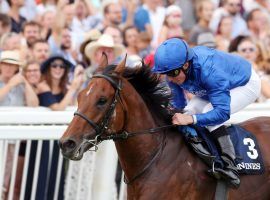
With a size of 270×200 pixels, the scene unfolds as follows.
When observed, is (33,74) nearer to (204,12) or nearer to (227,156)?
(227,156)

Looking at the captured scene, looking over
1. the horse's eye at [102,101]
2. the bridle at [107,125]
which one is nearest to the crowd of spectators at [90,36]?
the bridle at [107,125]

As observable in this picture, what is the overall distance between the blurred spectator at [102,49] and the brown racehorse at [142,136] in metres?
3.37

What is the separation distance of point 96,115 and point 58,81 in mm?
3469

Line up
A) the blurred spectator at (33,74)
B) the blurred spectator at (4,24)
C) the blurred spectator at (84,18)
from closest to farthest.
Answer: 1. the blurred spectator at (33,74)
2. the blurred spectator at (4,24)
3. the blurred spectator at (84,18)

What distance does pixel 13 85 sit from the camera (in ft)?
28.5

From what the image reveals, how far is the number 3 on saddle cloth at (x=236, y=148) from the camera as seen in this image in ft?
21.5

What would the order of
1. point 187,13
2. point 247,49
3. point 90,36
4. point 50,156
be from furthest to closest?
point 187,13
point 247,49
point 90,36
point 50,156

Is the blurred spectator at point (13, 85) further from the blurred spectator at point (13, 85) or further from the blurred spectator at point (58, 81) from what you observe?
the blurred spectator at point (58, 81)

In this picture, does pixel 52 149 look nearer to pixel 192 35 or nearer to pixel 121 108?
pixel 121 108

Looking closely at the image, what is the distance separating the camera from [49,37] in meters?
11.4

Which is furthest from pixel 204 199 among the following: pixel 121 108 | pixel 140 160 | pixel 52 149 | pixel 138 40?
pixel 138 40

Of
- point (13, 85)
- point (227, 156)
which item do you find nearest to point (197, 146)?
point (227, 156)

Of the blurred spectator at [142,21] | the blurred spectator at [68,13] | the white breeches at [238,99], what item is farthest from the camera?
the blurred spectator at [142,21]

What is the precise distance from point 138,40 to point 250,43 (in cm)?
158
